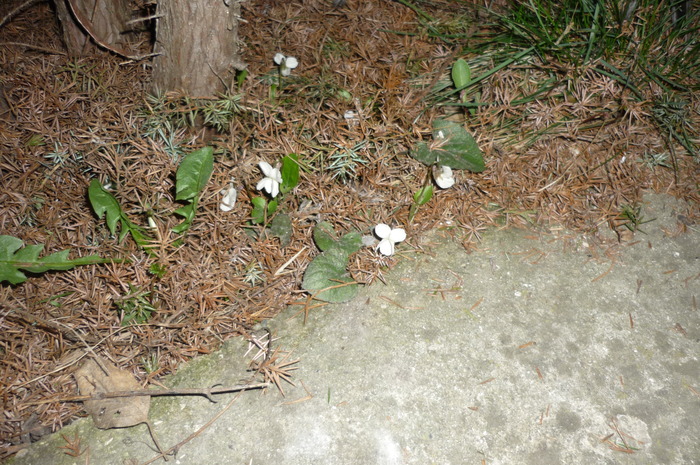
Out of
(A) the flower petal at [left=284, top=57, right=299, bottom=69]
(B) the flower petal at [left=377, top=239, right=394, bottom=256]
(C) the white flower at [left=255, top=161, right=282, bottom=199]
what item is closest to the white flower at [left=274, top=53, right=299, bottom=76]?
(A) the flower petal at [left=284, top=57, right=299, bottom=69]

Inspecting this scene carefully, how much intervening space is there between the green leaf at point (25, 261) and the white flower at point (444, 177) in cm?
167

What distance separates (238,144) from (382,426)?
5.18 ft

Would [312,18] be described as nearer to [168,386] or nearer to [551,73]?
[551,73]

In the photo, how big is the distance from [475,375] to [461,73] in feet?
5.70

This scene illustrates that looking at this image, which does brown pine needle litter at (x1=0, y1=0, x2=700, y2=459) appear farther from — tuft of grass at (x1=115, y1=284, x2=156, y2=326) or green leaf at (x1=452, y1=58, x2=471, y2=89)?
green leaf at (x1=452, y1=58, x2=471, y2=89)

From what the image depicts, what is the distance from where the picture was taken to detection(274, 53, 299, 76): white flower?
259 cm

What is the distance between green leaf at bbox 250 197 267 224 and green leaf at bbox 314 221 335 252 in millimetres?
278

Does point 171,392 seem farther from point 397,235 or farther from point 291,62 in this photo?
point 291,62

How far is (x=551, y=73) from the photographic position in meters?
2.76

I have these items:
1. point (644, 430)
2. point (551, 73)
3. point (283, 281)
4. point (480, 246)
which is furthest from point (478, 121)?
point (644, 430)

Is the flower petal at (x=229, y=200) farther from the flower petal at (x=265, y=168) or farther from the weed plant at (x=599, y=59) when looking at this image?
the weed plant at (x=599, y=59)

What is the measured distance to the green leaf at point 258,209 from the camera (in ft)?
7.25

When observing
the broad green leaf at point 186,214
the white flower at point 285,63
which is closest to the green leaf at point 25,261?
the broad green leaf at point 186,214

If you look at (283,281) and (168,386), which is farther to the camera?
(283,281)
